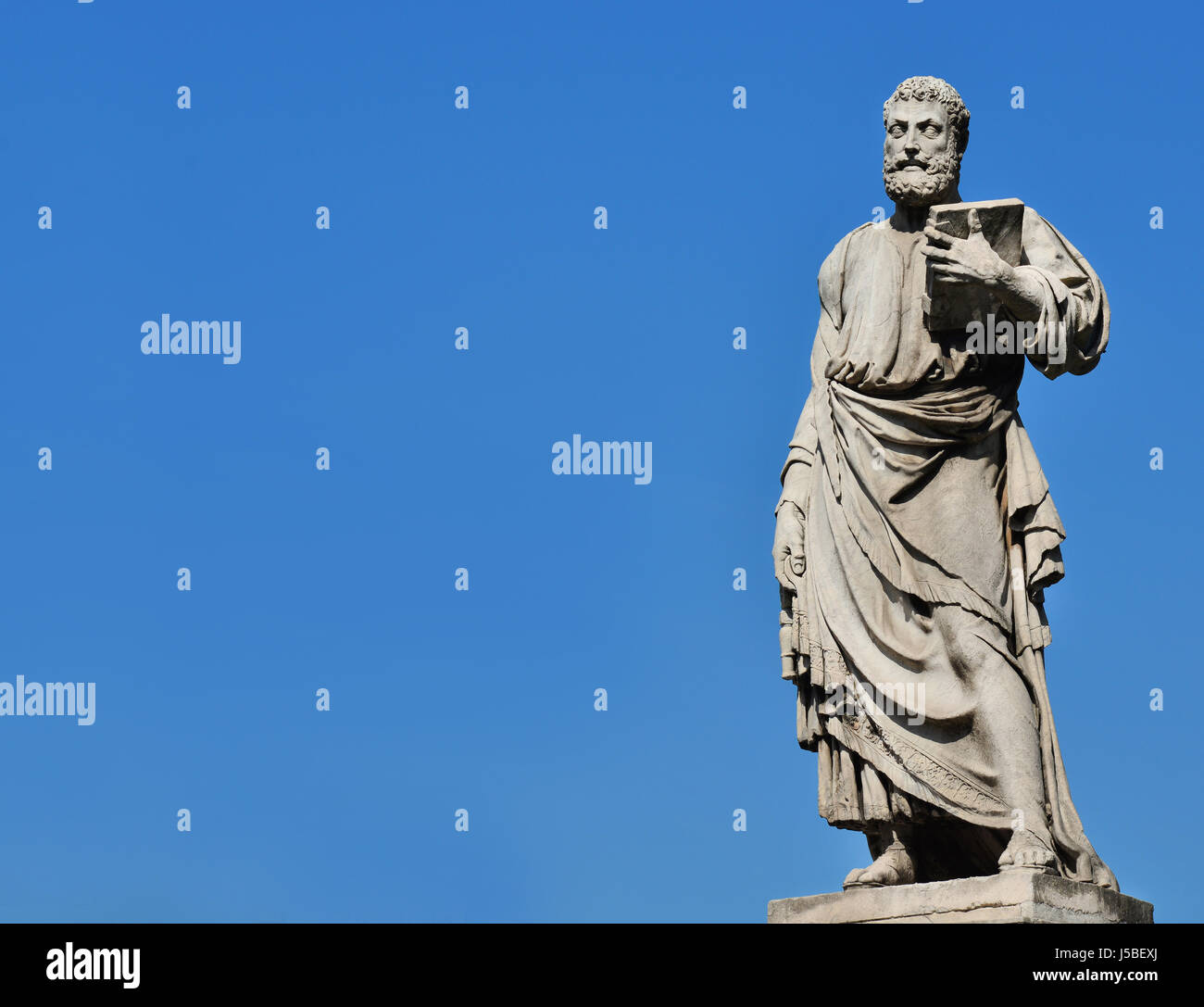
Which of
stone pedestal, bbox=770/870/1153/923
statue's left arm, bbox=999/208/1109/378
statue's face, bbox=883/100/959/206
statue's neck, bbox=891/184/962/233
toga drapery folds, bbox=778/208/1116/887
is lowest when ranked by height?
stone pedestal, bbox=770/870/1153/923

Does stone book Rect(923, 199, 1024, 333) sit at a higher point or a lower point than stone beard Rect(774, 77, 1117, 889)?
higher

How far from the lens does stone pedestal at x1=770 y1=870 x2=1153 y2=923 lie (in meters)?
13.7

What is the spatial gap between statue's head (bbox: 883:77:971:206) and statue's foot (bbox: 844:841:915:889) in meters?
4.66

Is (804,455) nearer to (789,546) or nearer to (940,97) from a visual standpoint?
(789,546)

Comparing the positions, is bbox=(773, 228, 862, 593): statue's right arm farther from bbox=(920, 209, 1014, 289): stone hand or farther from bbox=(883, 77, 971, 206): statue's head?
bbox=(920, 209, 1014, 289): stone hand

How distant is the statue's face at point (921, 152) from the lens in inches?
603

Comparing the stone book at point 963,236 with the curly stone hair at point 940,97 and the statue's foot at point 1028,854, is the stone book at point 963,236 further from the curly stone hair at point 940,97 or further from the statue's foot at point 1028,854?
the statue's foot at point 1028,854

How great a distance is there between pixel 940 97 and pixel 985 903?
5691 mm

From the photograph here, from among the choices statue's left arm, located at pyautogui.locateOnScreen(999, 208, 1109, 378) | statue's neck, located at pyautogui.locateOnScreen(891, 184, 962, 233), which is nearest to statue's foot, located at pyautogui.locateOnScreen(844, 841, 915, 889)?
statue's left arm, located at pyautogui.locateOnScreen(999, 208, 1109, 378)

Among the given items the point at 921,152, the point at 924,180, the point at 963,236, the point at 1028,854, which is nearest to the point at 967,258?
the point at 963,236

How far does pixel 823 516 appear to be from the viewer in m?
15.5

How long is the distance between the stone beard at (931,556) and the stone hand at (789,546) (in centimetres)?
2

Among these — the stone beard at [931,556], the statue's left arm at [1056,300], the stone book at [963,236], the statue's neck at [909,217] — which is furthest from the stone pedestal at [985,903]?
the statue's neck at [909,217]
